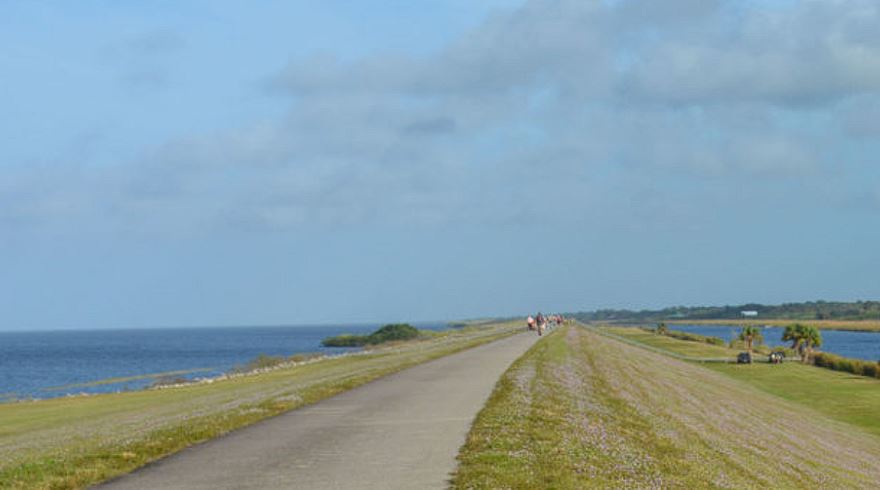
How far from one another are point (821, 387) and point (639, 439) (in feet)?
147

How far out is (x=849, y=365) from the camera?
73.8 meters

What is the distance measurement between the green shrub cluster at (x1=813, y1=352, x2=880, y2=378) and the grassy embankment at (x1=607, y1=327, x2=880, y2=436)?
119 cm

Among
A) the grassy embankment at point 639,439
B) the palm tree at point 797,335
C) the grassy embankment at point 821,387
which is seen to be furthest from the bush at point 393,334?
the grassy embankment at point 639,439

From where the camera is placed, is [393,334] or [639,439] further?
[393,334]

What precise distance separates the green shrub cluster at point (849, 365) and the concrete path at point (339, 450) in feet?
177

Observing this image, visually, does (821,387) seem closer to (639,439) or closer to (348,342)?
(639,439)

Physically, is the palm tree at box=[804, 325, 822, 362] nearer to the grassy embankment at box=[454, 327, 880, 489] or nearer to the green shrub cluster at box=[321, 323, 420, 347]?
the grassy embankment at box=[454, 327, 880, 489]

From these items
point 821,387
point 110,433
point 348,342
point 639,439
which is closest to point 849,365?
point 821,387

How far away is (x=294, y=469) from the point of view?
1378 centimetres

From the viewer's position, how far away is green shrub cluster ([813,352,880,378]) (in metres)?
68.9

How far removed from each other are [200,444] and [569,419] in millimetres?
8387

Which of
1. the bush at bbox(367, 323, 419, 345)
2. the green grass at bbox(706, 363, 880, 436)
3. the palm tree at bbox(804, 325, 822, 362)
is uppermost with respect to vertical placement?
the bush at bbox(367, 323, 419, 345)

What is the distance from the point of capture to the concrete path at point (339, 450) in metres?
13.0

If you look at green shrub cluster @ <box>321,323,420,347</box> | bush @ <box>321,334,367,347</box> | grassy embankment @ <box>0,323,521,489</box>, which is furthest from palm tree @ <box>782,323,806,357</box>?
bush @ <box>321,334,367,347</box>
